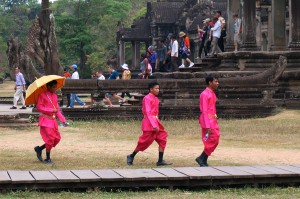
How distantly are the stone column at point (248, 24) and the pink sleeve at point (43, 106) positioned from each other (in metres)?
14.7

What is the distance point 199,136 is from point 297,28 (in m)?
9.22

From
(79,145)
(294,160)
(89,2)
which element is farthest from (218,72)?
(89,2)

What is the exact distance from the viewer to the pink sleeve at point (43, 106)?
559 inches

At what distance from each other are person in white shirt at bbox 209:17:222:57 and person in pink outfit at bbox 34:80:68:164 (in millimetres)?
12871

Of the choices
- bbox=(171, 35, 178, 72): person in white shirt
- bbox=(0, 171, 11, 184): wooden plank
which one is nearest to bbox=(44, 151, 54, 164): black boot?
bbox=(0, 171, 11, 184): wooden plank

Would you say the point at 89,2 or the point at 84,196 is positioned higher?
the point at 89,2

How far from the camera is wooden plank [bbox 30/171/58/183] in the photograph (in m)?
10.4

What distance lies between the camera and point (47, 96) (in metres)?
14.4

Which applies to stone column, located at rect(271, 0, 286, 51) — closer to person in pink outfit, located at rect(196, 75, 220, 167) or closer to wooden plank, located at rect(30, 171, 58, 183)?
person in pink outfit, located at rect(196, 75, 220, 167)

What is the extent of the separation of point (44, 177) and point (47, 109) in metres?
3.70

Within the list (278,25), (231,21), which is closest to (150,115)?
(278,25)

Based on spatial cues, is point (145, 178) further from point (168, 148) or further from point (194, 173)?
point (168, 148)

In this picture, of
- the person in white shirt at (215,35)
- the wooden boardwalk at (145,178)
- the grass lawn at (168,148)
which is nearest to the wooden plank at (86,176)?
the wooden boardwalk at (145,178)

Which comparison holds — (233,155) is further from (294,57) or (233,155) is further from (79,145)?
(294,57)
